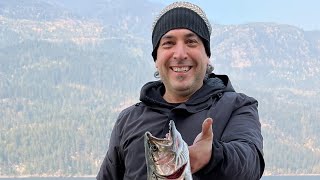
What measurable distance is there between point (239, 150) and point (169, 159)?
2.58ft

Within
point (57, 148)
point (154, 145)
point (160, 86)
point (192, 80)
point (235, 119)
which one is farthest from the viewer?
point (57, 148)

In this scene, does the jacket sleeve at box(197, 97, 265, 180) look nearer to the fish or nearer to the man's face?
the man's face

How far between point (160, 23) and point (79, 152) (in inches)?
7605

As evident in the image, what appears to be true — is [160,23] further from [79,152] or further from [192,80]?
[79,152]

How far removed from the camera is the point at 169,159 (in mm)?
2402

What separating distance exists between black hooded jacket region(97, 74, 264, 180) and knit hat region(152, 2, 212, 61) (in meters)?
0.34

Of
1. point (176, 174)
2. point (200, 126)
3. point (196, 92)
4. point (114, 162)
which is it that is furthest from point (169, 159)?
point (114, 162)

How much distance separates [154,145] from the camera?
2.49 m

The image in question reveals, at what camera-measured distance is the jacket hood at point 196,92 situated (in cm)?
372

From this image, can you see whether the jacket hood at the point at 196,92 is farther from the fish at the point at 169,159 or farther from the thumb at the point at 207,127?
the fish at the point at 169,159

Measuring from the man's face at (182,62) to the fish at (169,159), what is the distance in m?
1.26

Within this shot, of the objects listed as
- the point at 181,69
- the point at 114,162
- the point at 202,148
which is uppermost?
the point at 181,69

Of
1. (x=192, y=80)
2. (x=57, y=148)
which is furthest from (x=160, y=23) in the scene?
(x=57, y=148)

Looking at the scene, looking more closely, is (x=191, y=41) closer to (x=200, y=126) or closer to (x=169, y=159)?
(x=200, y=126)
